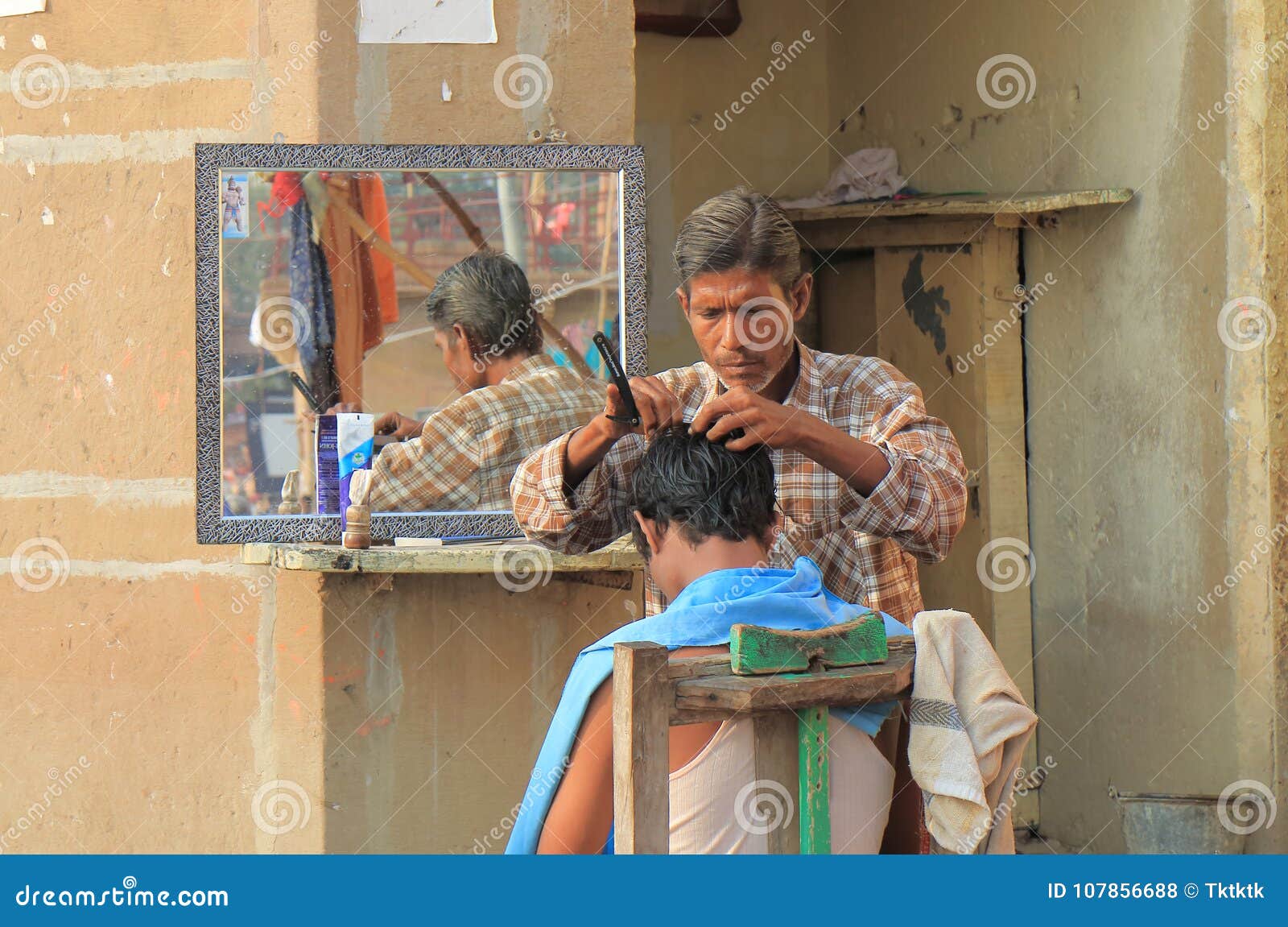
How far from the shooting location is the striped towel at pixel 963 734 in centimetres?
154

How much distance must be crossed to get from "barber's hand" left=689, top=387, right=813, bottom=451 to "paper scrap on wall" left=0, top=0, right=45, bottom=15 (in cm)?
168

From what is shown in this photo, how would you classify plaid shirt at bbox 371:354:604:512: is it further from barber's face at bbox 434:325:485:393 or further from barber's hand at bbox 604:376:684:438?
barber's hand at bbox 604:376:684:438

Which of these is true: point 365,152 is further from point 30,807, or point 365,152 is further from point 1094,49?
point 1094,49

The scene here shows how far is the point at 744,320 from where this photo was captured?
2174mm

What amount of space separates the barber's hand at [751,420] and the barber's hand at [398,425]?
95cm

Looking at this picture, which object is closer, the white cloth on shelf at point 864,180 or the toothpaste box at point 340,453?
the toothpaste box at point 340,453

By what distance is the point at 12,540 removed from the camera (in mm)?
2820

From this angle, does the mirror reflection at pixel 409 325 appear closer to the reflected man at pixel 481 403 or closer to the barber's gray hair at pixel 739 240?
the reflected man at pixel 481 403

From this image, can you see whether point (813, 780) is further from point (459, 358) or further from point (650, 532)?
point (459, 358)

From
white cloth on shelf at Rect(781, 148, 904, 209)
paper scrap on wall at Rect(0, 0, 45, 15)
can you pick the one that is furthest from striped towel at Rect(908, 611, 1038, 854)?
white cloth on shelf at Rect(781, 148, 904, 209)

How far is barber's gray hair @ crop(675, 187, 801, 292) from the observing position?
215cm

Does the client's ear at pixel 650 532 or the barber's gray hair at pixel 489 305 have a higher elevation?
the barber's gray hair at pixel 489 305

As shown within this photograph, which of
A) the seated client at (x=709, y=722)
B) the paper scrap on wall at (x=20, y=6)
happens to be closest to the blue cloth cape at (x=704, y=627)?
the seated client at (x=709, y=722)

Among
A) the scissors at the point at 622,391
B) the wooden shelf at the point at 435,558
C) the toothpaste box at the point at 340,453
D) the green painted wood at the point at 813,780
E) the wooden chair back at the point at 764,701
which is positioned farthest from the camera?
the toothpaste box at the point at 340,453
